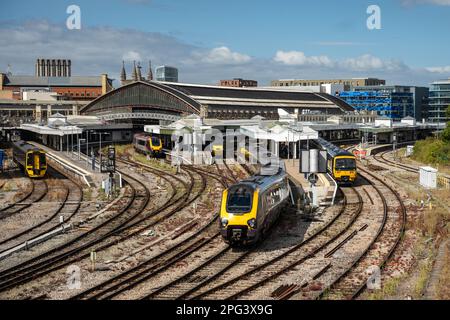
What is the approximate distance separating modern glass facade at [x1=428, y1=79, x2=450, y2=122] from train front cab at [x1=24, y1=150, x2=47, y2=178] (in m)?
129

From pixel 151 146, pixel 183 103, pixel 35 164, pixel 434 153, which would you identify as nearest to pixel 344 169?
pixel 434 153

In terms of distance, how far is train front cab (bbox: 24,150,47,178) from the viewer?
1863 inches

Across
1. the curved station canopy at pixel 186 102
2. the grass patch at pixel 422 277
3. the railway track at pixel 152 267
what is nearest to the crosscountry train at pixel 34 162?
the railway track at pixel 152 267

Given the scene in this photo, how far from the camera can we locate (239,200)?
77.9 feet

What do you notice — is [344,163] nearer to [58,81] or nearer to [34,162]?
[34,162]

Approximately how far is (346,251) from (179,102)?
236ft

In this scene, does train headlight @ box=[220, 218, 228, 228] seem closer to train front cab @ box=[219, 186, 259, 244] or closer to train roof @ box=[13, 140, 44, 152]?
train front cab @ box=[219, 186, 259, 244]

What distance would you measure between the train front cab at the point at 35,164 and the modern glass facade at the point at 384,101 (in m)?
121

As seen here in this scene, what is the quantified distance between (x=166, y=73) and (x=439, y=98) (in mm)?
87615

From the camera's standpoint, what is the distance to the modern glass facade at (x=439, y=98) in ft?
512

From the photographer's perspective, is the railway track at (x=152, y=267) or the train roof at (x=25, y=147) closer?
the railway track at (x=152, y=267)

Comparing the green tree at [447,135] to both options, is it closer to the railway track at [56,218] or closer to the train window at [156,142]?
the train window at [156,142]

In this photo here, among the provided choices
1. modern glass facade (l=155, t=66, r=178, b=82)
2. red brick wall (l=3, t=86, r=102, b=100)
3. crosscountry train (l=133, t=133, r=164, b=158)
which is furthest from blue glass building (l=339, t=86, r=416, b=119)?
crosscountry train (l=133, t=133, r=164, b=158)

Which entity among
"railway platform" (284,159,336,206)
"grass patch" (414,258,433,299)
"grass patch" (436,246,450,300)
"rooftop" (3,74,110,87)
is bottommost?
"grass patch" (414,258,433,299)
